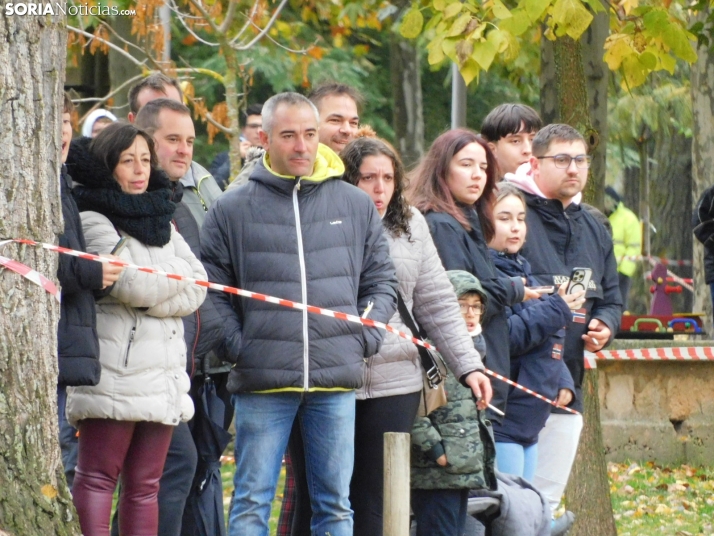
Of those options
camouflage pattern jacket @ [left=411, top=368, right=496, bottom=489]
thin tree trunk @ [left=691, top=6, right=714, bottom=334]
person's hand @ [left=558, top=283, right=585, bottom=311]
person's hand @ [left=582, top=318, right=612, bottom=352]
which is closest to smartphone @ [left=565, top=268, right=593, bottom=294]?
person's hand @ [left=558, top=283, right=585, bottom=311]

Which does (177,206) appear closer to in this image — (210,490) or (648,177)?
(210,490)

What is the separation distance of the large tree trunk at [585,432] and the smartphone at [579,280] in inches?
54.2

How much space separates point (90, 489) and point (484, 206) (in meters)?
2.38

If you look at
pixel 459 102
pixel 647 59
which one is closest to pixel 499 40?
pixel 647 59

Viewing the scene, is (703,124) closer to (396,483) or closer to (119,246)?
(119,246)

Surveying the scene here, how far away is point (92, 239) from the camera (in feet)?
15.5

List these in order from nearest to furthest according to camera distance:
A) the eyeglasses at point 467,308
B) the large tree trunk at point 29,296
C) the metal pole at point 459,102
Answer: the large tree trunk at point 29,296 → the eyeglasses at point 467,308 → the metal pole at point 459,102

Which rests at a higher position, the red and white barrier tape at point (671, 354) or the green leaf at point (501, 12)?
the green leaf at point (501, 12)

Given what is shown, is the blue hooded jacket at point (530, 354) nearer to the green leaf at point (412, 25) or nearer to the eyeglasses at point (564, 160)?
the eyeglasses at point (564, 160)

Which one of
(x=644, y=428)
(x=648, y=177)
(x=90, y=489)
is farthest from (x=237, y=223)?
(x=648, y=177)

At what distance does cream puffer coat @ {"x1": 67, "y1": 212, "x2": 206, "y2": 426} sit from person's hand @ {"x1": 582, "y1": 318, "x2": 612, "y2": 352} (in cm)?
254

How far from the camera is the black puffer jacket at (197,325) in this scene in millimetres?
4926

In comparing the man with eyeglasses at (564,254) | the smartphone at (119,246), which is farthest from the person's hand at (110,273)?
the man with eyeglasses at (564,254)

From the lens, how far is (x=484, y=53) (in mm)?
6609
